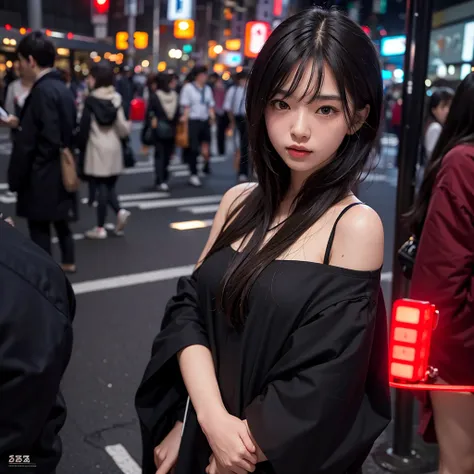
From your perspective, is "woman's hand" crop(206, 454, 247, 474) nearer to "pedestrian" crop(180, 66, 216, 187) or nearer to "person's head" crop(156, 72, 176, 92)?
"person's head" crop(156, 72, 176, 92)

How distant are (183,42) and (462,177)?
5610 centimetres

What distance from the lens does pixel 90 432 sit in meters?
3.33

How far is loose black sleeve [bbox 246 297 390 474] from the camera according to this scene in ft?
4.70

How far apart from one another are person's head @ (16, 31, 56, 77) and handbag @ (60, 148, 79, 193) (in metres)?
0.65

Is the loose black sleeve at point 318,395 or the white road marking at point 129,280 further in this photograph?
the white road marking at point 129,280

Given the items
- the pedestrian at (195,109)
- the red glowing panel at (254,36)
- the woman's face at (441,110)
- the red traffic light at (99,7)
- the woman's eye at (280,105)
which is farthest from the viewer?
the red traffic light at (99,7)

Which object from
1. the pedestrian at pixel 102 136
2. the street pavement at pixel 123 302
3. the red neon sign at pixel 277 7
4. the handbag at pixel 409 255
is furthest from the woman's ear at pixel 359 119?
the red neon sign at pixel 277 7

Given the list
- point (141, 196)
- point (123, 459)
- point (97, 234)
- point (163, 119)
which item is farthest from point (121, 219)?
point (123, 459)

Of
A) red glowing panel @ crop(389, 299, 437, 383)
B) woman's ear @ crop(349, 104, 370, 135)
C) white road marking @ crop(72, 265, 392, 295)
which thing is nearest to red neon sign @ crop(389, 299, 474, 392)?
red glowing panel @ crop(389, 299, 437, 383)

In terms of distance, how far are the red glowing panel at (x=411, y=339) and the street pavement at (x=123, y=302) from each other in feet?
3.99

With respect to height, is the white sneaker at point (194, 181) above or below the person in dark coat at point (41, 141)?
below

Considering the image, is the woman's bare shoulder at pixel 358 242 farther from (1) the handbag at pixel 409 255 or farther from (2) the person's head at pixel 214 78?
(2) the person's head at pixel 214 78

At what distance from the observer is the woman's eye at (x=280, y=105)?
1555 millimetres

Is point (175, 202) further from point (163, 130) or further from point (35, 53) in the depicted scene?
point (35, 53)
